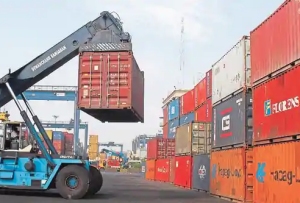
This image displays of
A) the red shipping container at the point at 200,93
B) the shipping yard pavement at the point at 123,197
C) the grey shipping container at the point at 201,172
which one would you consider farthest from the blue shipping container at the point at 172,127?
the shipping yard pavement at the point at 123,197

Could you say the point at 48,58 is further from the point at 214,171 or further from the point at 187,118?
the point at 187,118

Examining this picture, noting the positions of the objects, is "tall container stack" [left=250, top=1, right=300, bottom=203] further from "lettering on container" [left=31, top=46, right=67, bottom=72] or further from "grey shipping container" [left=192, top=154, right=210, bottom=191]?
"grey shipping container" [left=192, top=154, right=210, bottom=191]

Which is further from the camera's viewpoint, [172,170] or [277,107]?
[172,170]

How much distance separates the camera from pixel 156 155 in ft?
131

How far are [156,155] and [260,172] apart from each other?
2593 cm

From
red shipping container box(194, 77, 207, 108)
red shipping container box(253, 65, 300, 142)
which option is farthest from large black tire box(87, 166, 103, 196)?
red shipping container box(194, 77, 207, 108)

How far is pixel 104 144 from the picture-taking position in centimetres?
14162

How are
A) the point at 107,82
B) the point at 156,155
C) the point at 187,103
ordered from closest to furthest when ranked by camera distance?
the point at 107,82 → the point at 187,103 → the point at 156,155

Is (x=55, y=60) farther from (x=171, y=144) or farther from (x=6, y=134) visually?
(x=171, y=144)

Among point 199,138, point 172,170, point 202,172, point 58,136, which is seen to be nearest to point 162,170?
point 172,170

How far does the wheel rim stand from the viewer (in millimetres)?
16906

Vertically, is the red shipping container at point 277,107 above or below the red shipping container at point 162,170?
above

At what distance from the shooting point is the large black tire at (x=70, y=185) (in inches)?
661

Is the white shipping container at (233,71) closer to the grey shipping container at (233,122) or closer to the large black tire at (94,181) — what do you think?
the grey shipping container at (233,122)
